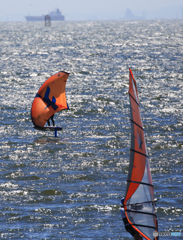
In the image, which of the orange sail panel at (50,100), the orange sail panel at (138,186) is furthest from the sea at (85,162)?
the orange sail panel at (138,186)

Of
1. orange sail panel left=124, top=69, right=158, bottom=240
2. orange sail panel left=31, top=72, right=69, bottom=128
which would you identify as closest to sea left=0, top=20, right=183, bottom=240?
orange sail panel left=31, top=72, right=69, bottom=128

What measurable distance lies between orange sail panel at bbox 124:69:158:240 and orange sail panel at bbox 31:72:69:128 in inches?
675

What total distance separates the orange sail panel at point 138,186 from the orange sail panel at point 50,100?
17.2m

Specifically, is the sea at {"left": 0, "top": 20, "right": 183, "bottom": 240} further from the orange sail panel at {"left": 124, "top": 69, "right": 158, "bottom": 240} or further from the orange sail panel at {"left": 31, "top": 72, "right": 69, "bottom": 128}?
the orange sail panel at {"left": 124, "top": 69, "right": 158, "bottom": 240}

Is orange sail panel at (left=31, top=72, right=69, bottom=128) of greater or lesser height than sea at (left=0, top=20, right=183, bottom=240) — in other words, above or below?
above

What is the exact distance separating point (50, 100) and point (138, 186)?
1794cm

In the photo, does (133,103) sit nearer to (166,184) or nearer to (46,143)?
(166,184)

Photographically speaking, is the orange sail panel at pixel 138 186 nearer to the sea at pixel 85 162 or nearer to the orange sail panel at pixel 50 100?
the sea at pixel 85 162

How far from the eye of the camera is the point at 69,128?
33125 mm

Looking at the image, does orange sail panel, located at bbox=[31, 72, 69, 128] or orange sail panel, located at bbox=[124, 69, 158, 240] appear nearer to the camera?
orange sail panel, located at bbox=[124, 69, 158, 240]

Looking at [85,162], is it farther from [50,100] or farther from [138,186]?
[138,186]

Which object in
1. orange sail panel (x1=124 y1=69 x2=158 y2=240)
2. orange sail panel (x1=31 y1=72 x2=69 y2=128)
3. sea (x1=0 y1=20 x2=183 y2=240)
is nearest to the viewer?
orange sail panel (x1=124 y1=69 x2=158 y2=240)

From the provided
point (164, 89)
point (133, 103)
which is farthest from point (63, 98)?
point (164, 89)

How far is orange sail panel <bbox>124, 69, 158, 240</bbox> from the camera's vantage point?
13.6m
